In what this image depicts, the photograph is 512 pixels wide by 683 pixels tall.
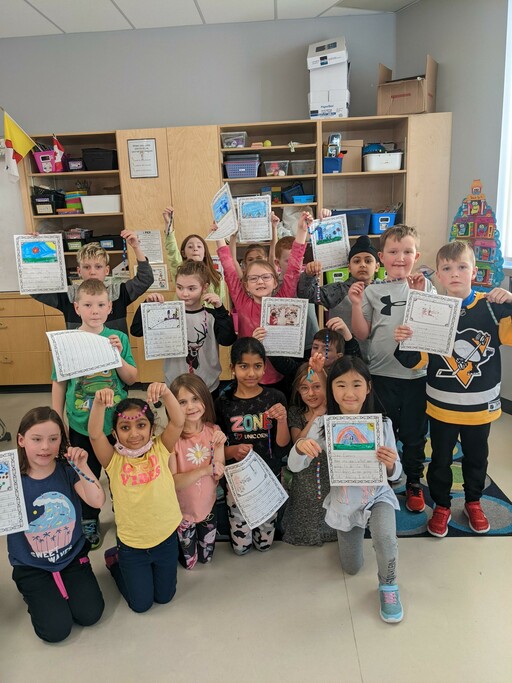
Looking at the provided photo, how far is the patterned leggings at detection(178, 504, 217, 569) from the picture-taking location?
6.29 ft

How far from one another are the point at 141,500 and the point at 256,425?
548mm

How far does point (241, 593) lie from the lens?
1799mm

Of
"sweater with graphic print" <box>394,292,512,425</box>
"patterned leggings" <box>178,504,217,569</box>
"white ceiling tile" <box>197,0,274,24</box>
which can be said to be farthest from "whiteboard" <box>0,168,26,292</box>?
"sweater with graphic print" <box>394,292,512,425</box>

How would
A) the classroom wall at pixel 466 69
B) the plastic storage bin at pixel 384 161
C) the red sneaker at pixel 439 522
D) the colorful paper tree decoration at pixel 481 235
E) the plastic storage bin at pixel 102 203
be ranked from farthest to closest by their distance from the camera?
the plastic storage bin at pixel 102 203 < the plastic storage bin at pixel 384 161 < the classroom wall at pixel 466 69 < the colorful paper tree decoration at pixel 481 235 < the red sneaker at pixel 439 522

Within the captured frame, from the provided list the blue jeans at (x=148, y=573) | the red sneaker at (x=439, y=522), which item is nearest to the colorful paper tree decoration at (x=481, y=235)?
the red sneaker at (x=439, y=522)

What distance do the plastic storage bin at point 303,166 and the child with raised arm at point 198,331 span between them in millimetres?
2371

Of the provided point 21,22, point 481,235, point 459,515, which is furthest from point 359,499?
point 21,22

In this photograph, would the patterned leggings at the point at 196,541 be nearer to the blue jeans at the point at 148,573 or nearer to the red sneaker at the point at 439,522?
the blue jeans at the point at 148,573

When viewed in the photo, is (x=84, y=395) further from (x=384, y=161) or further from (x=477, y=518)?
(x=384, y=161)

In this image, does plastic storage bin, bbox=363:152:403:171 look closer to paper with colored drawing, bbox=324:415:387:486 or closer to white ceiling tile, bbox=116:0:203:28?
white ceiling tile, bbox=116:0:203:28

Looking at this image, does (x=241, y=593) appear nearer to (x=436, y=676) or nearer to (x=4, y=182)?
(x=436, y=676)

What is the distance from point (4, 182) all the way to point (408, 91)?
3.64 meters

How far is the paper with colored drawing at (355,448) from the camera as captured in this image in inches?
63.8

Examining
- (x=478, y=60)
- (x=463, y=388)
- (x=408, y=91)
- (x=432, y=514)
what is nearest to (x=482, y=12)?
(x=478, y=60)
